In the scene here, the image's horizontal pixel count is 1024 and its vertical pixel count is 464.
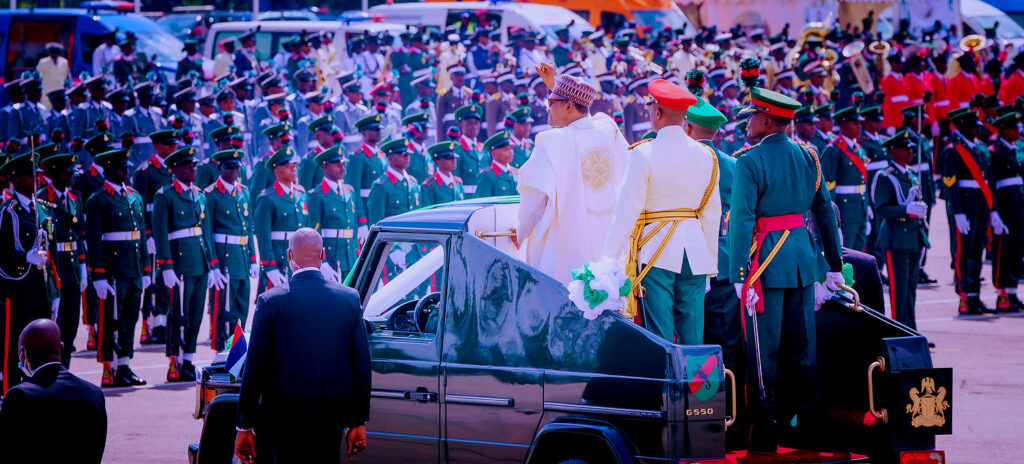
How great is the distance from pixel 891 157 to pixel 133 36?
16.0 metres

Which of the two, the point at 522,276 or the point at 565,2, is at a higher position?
the point at 565,2

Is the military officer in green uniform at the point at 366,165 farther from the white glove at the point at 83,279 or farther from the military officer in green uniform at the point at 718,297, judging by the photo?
the military officer in green uniform at the point at 718,297

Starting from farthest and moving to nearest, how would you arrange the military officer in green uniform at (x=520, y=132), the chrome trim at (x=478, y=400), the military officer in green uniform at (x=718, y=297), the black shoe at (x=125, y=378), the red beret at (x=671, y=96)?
1. the military officer in green uniform at (x=520, y=132)
2. the black shoe at (x=125, y=378)
3. the military officer in green uniform at (x=718, y=297)
4. the red beret at (x=671, y=96)
5. the chrome trim at (x=478, y=400)

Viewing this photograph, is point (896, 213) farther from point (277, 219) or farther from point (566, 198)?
point (566, 198)

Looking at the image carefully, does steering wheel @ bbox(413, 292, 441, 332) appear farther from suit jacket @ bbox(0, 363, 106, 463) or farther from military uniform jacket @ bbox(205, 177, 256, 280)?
military uniform jacket @ bbox(205, 177, 256, 280)

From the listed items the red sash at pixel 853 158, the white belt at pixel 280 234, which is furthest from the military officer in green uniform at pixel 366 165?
the red sash at pixel 853 158

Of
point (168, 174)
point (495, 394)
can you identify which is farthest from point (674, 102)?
point (168, 174)

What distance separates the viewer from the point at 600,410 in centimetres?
632

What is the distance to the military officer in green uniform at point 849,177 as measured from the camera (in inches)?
577

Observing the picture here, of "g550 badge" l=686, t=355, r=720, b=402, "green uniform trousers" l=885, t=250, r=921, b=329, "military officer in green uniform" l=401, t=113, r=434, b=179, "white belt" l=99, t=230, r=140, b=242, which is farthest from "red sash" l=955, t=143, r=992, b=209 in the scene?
"g550 badge" l=686, t=355, r=720, b=402

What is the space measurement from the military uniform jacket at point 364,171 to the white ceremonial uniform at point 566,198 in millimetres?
7351

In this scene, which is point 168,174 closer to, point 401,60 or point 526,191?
point 526,191

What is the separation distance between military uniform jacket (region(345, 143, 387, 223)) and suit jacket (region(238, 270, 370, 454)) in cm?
846

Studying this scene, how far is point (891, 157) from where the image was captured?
13672 mm
